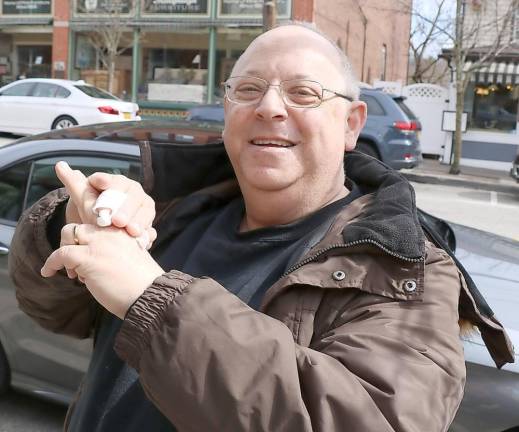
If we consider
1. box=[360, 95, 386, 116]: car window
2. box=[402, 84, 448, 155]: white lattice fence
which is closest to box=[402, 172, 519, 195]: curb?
box=[360, 95, 386, 116]: car window

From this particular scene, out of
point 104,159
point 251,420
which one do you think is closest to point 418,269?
point 251,420

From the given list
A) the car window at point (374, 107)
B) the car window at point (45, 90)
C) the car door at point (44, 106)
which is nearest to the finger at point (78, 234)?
the car window at point (374, 107)

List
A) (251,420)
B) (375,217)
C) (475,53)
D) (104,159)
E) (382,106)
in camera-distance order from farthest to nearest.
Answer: (475,53), (382,106), (104,159), (375,217), (251,420)

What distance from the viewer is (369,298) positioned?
1208 millimetres

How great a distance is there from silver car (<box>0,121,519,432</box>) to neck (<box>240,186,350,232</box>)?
148 cm

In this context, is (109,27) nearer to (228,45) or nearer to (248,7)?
(228,45)

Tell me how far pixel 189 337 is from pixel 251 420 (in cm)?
15

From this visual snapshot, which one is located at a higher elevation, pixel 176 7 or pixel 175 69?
pixel 176 7

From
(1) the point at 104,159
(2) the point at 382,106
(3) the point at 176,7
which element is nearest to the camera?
(1) the point at 104,159

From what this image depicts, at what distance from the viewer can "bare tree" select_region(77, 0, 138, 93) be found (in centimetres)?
2028

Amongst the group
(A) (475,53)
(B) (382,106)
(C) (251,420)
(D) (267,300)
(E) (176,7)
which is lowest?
(C) (251,420)

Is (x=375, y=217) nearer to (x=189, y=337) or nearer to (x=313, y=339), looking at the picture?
(x=313, y=339)

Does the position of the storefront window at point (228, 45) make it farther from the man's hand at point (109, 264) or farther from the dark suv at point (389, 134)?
the man's hand at point (109, 264)

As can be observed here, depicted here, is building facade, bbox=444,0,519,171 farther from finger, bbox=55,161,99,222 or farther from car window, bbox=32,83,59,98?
finger, bbox=55,161,99,222
